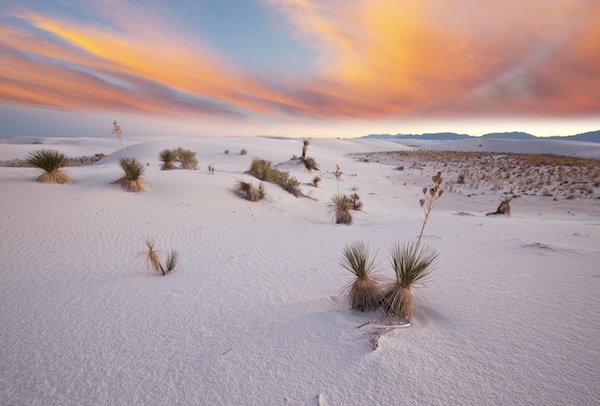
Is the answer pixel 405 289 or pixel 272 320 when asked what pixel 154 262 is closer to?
pixel 272 320

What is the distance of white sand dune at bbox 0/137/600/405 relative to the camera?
5.58 feet

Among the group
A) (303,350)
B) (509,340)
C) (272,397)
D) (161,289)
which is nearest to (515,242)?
(509,340)

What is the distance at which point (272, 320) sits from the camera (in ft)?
8.22

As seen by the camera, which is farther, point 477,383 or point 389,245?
point 389,245

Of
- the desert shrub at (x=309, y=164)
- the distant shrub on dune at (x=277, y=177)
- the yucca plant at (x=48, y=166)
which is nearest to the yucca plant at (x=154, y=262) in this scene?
the yucca plant at (x=48, y=166)

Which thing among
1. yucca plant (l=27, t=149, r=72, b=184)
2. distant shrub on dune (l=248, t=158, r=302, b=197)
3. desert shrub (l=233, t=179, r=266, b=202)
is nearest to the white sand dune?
yucca plant (l=27, t=149, r=72, b=184)

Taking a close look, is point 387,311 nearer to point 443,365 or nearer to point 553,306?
point 443,365

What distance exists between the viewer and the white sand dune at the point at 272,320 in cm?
170

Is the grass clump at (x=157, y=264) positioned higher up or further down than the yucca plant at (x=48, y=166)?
further down

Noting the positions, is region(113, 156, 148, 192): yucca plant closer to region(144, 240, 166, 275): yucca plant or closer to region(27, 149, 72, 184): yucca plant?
region(27, 149, 72, 184): yucca plant

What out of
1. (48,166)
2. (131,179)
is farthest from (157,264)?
(48,166)

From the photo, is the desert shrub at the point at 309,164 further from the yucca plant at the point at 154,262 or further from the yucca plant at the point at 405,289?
the yucca plant at the point at 405,289

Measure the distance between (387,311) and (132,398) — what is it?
1988 mm

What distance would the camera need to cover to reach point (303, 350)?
2.03 metres
